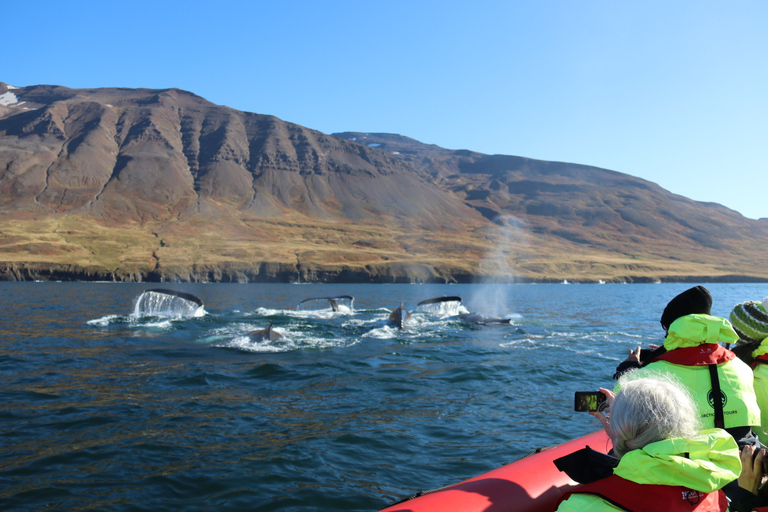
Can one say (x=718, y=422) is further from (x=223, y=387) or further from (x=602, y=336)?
(x=602, y=336)

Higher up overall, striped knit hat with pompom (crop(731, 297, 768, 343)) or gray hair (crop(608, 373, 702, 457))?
striped knit hat with pompom (crop(731, 297, 768, 343))

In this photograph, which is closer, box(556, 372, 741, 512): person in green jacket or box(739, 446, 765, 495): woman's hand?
box(556, 372, 741, 512): person in green jacket

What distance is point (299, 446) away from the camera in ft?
32.6

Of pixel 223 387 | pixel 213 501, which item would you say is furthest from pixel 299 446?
pixel 223 387

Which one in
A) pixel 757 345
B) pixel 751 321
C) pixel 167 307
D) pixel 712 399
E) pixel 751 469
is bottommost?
pixel 167 307

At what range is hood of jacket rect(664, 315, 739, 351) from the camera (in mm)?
4383

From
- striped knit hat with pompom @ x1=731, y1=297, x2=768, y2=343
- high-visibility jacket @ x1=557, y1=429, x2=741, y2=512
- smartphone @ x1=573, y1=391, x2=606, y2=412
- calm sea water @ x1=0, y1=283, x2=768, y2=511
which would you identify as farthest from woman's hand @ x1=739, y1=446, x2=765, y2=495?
calm sea water @ x1=0, y1=283, x2=768, y2=511

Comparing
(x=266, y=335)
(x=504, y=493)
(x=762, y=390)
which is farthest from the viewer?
(x=266, y=335)

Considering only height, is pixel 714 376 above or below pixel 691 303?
below

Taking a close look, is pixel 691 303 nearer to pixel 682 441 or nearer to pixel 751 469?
pixel 751 469

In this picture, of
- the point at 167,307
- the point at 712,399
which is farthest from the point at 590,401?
the point at 167,307

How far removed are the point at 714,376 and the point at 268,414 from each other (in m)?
9.86

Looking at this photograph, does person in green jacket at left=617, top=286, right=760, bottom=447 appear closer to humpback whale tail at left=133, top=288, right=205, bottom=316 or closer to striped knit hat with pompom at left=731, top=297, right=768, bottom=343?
striped knit hat with pompom at left=731, top=297, right=768, bottom=343

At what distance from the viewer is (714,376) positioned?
4375 millimetres
